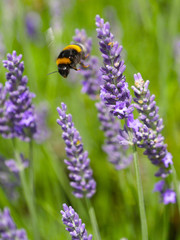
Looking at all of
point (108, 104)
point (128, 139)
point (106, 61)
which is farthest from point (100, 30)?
point (128, 139)

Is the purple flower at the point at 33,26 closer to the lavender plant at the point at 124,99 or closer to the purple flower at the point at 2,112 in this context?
the purple flower at the point at 2,112

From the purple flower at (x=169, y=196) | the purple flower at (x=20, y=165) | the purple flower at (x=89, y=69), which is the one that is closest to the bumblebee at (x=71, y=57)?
the purple flower at (x=89, y=69)

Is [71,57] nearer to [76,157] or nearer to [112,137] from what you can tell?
[112,137]

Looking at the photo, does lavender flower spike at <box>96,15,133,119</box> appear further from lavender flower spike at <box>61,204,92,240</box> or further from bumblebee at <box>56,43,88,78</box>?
bumblebee at <box>56,43,88,78</box>

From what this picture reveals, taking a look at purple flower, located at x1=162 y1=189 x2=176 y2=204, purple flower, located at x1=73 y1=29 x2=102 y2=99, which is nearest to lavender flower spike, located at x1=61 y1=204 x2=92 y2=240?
purple flower, located at x1=162 y1=189 x2=176 y2=204

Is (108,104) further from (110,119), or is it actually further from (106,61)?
(110,119)

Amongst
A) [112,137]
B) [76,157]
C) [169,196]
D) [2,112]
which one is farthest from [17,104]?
[169,196]
